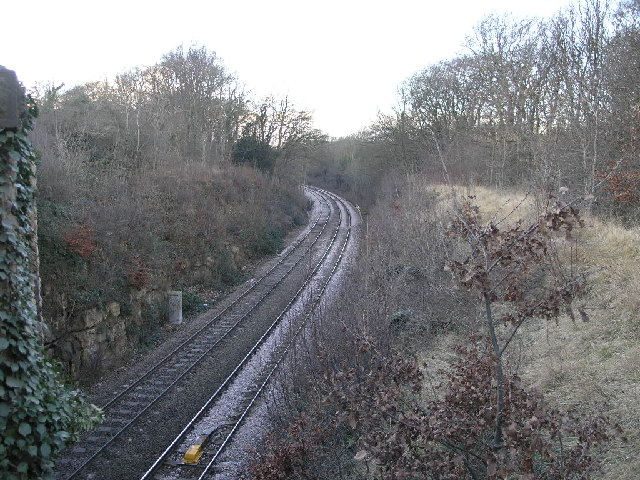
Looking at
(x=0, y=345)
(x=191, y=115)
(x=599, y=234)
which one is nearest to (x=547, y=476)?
(x=0, y=345)

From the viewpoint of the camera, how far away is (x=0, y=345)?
554 cm

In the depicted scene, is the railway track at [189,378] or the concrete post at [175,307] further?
the concrete post at [175,307]

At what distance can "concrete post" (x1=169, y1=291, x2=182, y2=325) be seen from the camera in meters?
17.5

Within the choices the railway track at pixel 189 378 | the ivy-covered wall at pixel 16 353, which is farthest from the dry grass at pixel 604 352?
the railway track at pixel 189 378

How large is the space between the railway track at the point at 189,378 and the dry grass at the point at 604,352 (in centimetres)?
581

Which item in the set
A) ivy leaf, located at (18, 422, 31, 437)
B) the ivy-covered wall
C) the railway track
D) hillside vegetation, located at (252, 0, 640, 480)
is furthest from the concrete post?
ivy leaf, located at (18, 422, 31, 437)

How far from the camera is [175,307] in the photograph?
17609 millimetres

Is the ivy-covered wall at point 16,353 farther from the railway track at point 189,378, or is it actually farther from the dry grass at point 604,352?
the dry grass at point 604,352

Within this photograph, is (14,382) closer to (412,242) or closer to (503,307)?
(503,307)

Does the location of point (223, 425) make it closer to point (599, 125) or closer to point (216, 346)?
point (216, 346)

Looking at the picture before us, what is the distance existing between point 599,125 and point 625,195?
398 centimetres

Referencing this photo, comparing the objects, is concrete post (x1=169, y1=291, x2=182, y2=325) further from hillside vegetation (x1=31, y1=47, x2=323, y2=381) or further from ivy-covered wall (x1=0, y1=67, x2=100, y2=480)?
ivy-covered wall (x1=0, y1=67, x2=100, y2=480)

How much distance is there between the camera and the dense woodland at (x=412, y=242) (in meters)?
4.50

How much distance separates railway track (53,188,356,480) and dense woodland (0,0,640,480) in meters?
1.43
